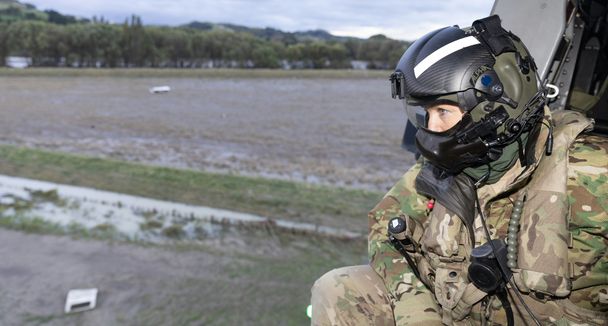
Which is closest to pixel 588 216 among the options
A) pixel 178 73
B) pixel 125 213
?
pixel 125 213

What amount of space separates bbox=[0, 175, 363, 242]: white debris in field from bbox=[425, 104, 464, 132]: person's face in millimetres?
5270

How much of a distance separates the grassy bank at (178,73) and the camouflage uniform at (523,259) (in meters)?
41.7

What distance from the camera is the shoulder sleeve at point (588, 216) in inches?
88.0

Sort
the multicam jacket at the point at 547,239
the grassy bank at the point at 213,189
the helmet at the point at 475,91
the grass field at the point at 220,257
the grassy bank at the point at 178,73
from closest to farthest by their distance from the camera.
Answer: the multicam jacket at the point at 547,239 → the helmet at the point at 475,91 → the grass field at the point at 220,257 → the grassy bank at the point at 213,189 → the grassy bank at the point at 178,73

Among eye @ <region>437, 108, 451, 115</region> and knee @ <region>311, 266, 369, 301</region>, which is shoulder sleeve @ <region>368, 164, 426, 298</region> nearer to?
knee @ <region>311, 266, 369, 301</region>

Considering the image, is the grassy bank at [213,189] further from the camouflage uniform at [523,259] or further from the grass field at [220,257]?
the camouflage uniform at [523,259]

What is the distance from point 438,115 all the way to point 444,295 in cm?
77

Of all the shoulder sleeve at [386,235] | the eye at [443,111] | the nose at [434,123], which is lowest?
the shoulder sleeve at [386,235]

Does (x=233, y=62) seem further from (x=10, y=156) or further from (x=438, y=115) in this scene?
(x=438, y=115)

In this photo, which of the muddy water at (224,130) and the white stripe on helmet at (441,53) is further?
the muddy water at (224,130)

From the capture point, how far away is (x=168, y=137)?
17.5 metres

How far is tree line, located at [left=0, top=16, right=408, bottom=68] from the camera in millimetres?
58125

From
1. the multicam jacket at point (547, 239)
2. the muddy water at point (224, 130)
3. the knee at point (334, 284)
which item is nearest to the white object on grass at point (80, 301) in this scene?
the knee at point (334, 284)

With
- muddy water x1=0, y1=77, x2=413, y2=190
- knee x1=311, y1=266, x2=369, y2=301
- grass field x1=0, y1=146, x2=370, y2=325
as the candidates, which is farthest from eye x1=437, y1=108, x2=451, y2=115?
muddy water x1=0, y1=77, x2=413, y2=190
